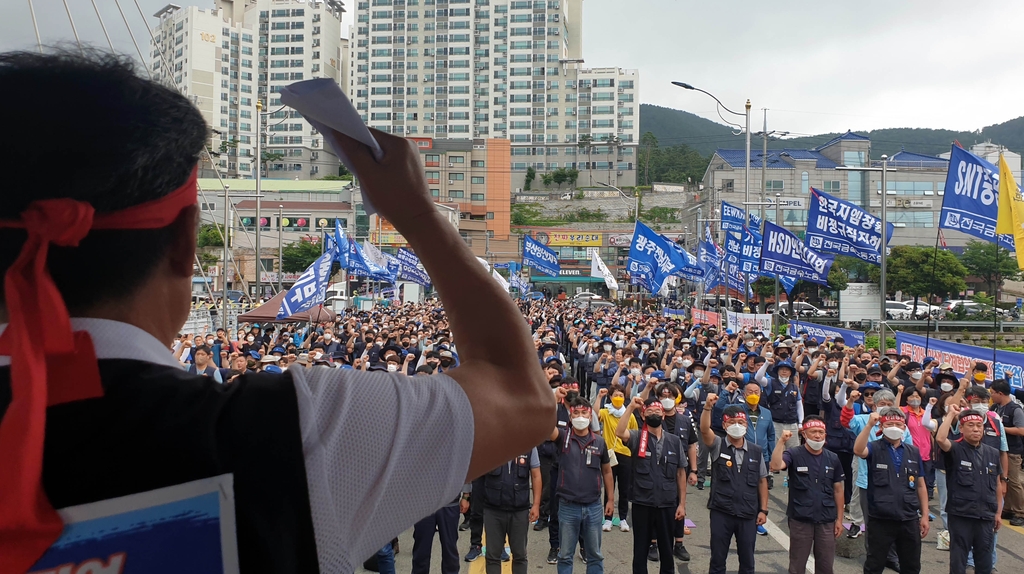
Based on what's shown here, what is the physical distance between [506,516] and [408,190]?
21.6ft

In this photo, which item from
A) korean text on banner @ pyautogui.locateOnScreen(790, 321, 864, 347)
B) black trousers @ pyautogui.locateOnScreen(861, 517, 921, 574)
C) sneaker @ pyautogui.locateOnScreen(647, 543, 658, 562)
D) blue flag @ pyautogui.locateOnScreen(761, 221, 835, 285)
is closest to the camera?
black trousers @ pyautogui.locateOnScreen(861, 517, 921, 574)

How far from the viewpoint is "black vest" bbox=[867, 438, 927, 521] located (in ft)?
23.9

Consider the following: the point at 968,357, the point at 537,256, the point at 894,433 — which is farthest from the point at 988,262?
the point at 894,433

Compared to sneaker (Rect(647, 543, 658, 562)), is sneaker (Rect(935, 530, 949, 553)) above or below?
above

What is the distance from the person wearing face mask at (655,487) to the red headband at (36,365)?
281 inches

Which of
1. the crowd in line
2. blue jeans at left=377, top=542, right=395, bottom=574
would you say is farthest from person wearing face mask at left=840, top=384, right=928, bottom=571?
blue jeans at left=377, top=542, right=395, bottom=574

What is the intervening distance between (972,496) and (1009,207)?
A: 7.19 m

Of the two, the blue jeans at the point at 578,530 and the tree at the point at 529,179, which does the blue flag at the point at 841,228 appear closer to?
the blue jeans at the point at 578,530

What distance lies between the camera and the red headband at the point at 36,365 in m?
0.86

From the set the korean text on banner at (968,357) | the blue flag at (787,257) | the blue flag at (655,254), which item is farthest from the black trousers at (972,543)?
the blue flag at (655,254)

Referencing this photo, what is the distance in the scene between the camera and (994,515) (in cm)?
734

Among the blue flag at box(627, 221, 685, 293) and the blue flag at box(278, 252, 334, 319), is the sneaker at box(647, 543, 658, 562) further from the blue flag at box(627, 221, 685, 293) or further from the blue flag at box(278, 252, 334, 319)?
the blue flag at box(627, 221, 685, 293)

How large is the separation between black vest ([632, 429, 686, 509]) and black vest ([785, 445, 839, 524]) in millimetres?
1120

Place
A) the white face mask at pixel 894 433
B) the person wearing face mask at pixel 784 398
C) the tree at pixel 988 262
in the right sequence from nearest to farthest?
the white face mask at pixel 894 433 → the person wearing face mask at pixel 784 398 → the tree at pixel 988 262
